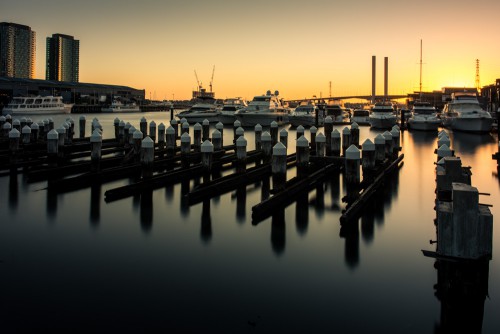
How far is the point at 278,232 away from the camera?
980 cm

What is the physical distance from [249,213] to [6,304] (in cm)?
629

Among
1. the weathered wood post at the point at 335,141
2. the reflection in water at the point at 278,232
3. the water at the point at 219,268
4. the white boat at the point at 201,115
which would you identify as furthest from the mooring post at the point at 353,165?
the white boat at the point at 201,115

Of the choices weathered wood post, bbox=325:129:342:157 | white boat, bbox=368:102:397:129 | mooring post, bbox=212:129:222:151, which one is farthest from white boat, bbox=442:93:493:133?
mooring post, bbox=212:129:222:151

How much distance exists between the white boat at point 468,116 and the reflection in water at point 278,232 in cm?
3221

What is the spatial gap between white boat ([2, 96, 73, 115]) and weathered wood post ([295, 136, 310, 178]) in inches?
2939

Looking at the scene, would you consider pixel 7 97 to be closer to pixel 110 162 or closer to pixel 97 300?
pixel 110 162

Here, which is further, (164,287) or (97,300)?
(164,287)

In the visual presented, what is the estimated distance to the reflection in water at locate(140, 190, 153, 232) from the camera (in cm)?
1045

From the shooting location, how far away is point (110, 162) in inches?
728

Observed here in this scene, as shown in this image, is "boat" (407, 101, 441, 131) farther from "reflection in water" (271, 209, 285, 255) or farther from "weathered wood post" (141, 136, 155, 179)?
"reflection in water" (271, 209, 285, 255)

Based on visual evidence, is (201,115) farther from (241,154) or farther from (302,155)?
(302,155)

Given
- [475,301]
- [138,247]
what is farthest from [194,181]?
[475,301]

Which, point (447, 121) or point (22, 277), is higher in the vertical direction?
point (447, 121)

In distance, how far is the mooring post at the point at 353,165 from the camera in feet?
35.9
